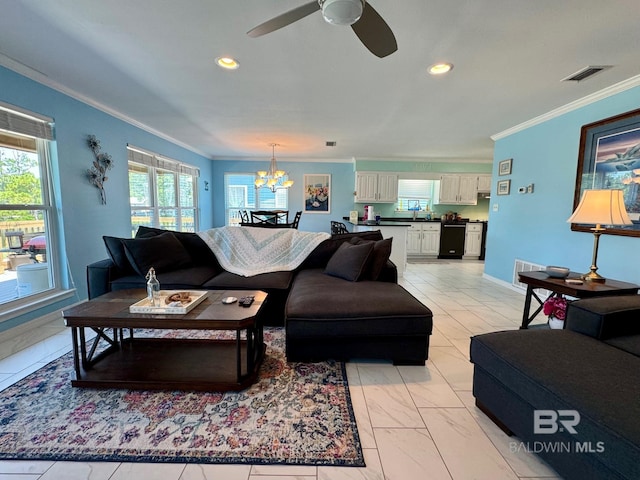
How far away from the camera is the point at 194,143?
5527 mm

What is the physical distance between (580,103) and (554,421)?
3556mm

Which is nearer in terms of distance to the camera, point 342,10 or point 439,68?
point 342,10

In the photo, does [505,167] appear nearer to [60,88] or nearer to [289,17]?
[289,17]

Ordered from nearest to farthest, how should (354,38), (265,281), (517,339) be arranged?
1. (517,339)
2. (354,38)
3. (265,281)

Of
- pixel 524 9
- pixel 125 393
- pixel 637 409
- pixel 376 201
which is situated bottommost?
pixel 125 393

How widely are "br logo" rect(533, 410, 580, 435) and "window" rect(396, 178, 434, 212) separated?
20.7ft

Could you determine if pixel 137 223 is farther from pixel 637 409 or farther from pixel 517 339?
pixel 637 409

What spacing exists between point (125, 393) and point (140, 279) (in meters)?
1.18

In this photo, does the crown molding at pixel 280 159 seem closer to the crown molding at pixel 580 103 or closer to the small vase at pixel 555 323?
the crown molding at pixel 580 103

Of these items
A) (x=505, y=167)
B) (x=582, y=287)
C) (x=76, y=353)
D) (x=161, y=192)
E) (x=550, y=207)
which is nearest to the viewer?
(x=76, y=353)

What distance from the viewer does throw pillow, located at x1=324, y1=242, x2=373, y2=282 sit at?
2.61 meters

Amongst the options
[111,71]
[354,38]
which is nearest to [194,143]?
[111,71]

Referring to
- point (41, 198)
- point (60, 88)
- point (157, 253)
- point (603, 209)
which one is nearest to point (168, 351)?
point (157, 253)

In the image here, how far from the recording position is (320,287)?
2.38 meters
